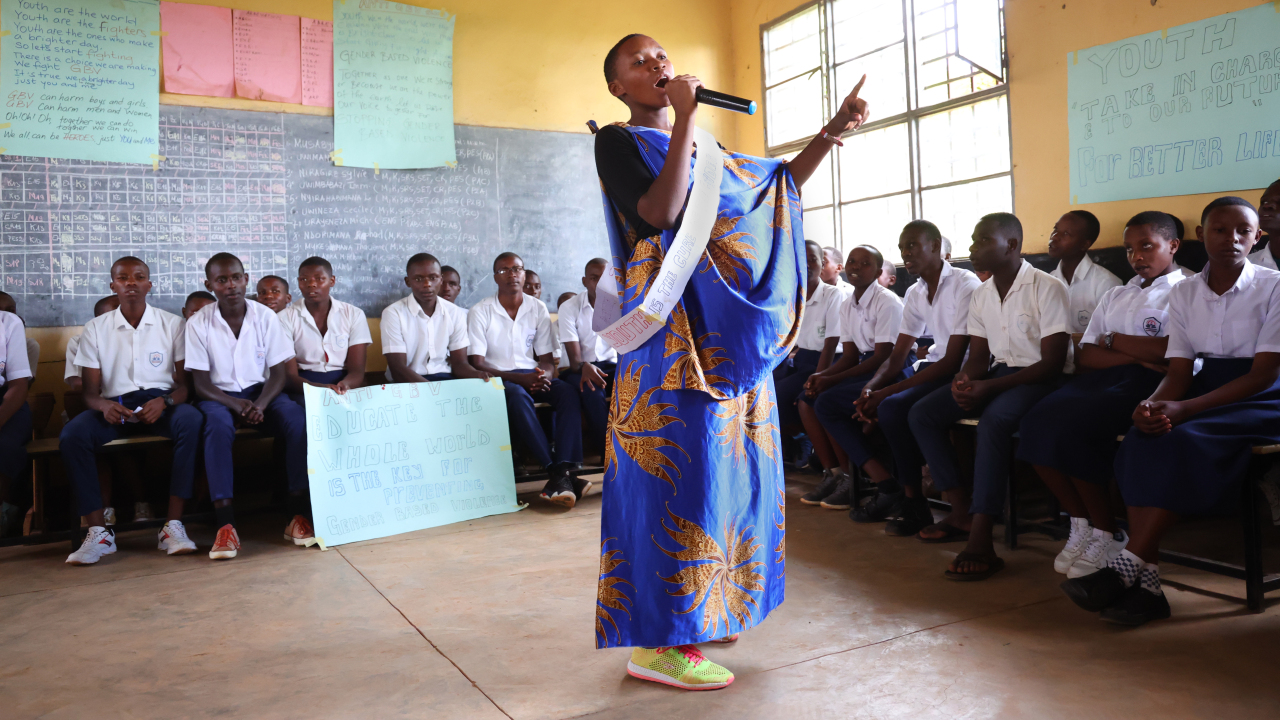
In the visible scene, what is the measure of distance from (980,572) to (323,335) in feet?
11.3

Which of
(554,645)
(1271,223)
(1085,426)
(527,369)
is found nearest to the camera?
(554,645)

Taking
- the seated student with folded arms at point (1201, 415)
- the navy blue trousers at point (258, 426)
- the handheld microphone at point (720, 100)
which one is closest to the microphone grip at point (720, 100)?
the handheld microphone at point (720, 100)

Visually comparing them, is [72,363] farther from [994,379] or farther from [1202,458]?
[1202,458]

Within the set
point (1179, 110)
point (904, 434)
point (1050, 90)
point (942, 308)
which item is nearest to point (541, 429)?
point (904, 434)

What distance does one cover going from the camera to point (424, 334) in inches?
192

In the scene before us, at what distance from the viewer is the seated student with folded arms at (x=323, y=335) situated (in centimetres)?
454

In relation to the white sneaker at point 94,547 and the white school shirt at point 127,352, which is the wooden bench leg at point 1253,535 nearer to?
the white sneaker at point 94,547

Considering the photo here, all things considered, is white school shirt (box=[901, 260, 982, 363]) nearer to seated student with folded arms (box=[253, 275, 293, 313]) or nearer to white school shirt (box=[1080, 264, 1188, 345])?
white school shirt (box=[1080, 264, 1188, 345])

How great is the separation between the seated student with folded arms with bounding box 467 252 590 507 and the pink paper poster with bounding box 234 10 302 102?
1856 millimetres

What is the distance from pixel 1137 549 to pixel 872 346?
196 cm

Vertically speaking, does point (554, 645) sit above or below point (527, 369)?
below

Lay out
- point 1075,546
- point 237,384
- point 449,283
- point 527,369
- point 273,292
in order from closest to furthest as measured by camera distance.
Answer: point 1075,546 < point 237,384 < point 273,292 < point 527,369 < point 449,283

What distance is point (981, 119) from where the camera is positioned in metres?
5.15

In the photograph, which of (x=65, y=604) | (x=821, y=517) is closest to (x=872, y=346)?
(x=821, y=517)
